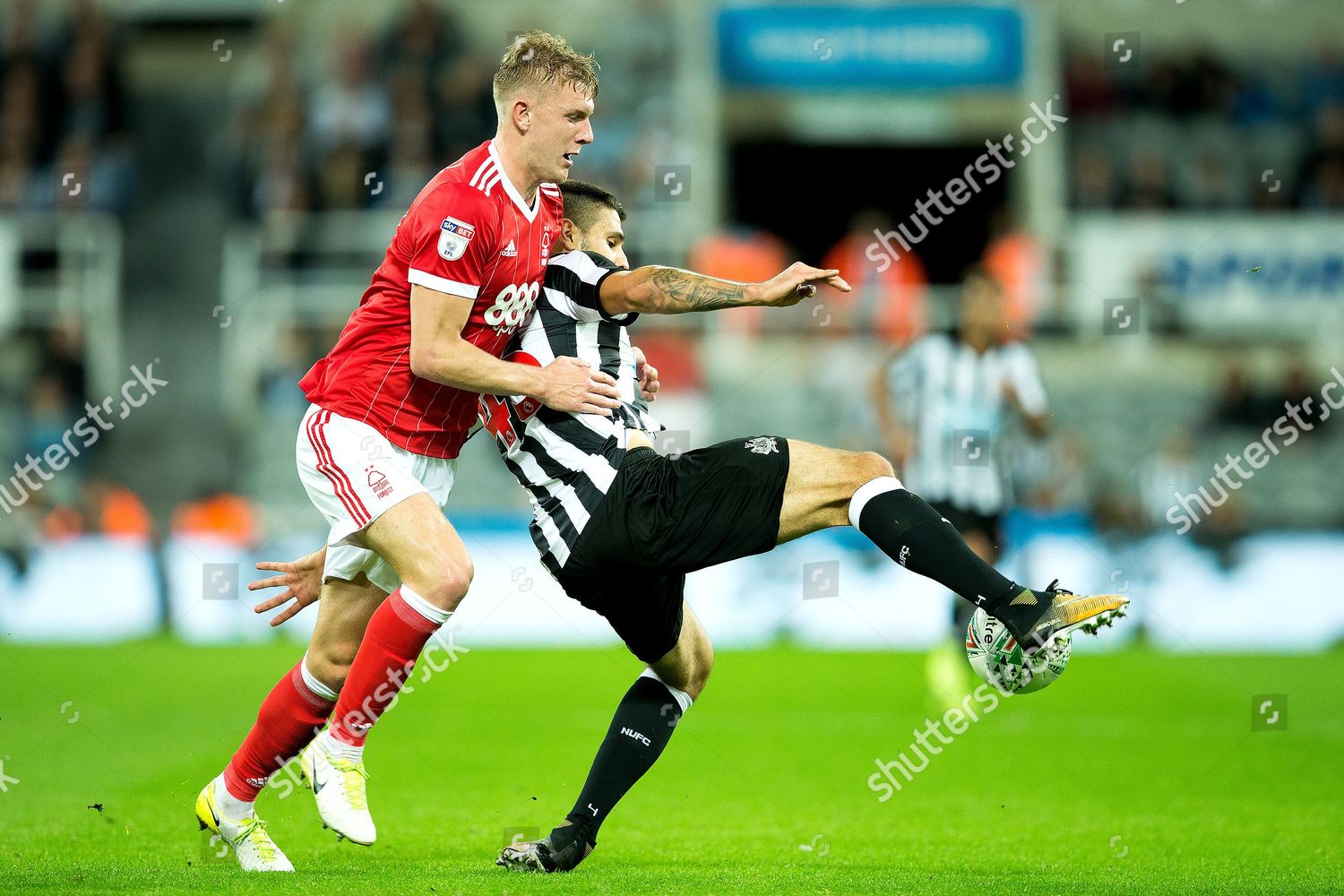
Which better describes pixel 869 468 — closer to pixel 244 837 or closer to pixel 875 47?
pixel 244 837

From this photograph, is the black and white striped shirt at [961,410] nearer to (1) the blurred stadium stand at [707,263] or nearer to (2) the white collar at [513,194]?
(1) the blurred stadium stand at [707,263]

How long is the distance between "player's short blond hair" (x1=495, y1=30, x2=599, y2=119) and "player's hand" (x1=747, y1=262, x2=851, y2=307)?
3.58 ft

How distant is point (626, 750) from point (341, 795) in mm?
992

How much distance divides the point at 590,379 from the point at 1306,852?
326 cm

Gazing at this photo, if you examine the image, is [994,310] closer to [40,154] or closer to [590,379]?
[590,379]

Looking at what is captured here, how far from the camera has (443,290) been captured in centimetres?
524

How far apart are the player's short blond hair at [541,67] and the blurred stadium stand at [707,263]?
954 cm

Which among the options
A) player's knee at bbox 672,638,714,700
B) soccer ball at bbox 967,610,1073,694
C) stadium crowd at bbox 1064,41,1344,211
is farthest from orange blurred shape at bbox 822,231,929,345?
soccer ball at bbox 967,610,1073,694

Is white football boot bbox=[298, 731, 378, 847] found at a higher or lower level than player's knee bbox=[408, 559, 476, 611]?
lower

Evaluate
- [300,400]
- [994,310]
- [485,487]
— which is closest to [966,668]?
[994,310]

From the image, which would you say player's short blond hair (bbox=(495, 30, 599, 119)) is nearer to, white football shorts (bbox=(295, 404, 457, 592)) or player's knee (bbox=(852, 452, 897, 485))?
white football shorts (bbox=(295, 404, 457, 592))

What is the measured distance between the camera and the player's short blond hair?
540 centimetres

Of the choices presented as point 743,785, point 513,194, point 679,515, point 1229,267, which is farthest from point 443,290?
point 1229,267

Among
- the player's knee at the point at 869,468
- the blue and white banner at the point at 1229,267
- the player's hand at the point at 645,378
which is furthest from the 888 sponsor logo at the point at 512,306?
the blue and white banner at the point at 1229,267
